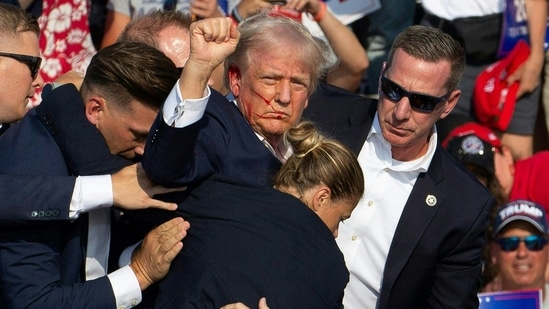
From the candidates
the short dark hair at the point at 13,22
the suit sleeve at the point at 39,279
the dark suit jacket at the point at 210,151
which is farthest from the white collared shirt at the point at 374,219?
the short dark hair at the point at 13,22

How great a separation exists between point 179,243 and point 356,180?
64cm

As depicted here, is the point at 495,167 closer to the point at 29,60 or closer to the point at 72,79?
the point at 72,79

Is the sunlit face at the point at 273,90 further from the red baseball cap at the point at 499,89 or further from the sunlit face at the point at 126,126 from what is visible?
the red baseball cap at the point at 499,89

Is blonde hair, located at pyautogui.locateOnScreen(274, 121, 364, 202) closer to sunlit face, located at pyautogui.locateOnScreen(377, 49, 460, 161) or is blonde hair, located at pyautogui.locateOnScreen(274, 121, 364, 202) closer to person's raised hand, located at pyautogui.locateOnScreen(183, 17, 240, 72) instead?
person's raised hand, located at pyautogui.locateOnScreen(183, 17, 240, 72)

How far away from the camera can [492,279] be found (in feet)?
19.3

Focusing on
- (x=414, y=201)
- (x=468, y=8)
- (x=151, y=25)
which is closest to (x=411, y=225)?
(x=414, y=201)

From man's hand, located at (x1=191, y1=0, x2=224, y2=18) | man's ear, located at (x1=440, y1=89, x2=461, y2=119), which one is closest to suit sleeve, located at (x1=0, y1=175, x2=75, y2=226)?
man's ear, located at (x1=440, y1=89, x2=461, y2=119)

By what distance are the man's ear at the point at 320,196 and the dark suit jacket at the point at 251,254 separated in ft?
0.43

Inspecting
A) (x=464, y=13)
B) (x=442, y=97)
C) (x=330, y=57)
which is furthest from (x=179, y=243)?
(x=464, y=13)

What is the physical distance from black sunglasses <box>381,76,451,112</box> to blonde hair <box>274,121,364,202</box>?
3.13 feet

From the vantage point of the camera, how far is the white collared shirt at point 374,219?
4.88 meters

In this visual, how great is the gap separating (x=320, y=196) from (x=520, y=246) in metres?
2.35

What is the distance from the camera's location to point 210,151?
3799 mm

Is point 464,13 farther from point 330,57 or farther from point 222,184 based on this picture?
point 222,184
